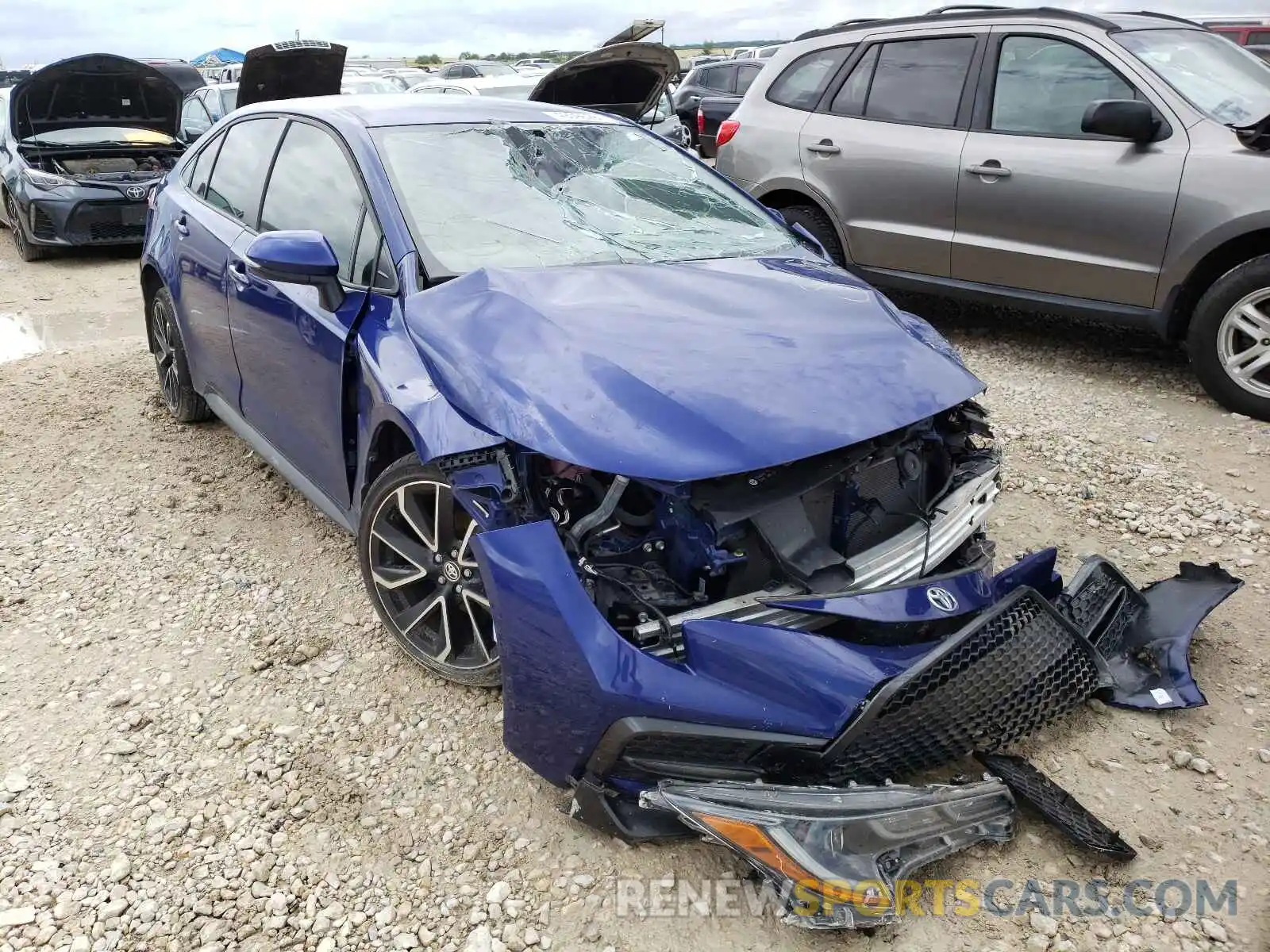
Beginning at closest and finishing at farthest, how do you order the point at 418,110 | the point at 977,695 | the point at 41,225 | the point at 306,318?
the point at 977,695
the point at 306,318
the point at 418,110
the point at 41,225

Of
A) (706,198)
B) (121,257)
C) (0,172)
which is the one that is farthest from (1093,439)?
(0,172)

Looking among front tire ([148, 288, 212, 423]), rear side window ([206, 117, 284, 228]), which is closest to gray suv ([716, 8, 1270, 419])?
rear side window ([206, 117, 284, 228])

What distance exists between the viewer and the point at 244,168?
3.83 metres

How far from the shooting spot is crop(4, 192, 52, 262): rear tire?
8.66m

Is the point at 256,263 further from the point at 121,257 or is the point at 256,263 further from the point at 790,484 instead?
the point at 121,257

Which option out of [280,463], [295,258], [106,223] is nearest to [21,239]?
[106,223]

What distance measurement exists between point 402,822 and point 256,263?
1596mm

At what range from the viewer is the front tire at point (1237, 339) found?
4.44 metres

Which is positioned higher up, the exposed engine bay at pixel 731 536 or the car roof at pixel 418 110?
the car roof at pixel 418 110

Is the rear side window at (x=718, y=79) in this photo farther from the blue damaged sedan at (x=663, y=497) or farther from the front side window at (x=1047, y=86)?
the blue damaged sedan at (x=663, y=497)

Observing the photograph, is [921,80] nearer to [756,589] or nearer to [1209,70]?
[1209,70]

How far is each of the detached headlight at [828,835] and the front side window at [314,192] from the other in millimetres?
1982

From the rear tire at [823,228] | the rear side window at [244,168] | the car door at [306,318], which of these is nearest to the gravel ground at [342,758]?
the car door at [306,318]

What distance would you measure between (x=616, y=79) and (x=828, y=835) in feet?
20.1
